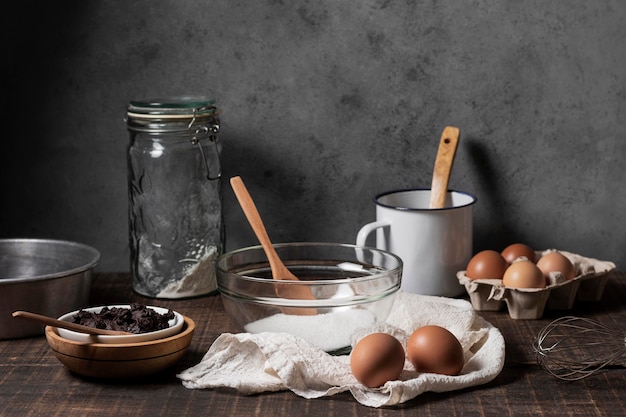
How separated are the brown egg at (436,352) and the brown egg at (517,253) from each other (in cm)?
38

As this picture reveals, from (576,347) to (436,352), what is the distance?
251 mm

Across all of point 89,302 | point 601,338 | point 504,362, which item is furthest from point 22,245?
point 601,338

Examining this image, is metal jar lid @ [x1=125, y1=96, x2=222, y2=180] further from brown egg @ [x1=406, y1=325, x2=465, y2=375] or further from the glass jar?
brown egg @ [x1=406, y1=325, x2=465, y2=375]

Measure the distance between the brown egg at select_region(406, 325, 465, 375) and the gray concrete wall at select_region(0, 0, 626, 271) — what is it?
520 mm

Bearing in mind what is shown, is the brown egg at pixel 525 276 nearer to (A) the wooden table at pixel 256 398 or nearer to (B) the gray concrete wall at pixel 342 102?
(A) the wooden table at pixel 256 398

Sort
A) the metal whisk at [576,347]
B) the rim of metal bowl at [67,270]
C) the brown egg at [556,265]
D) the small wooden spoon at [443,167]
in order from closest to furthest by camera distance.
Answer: the metal whisk at [576,347]
the rim of metal bowl at [67,270]
the brown egg at [556,265]
the small wooden spoon at [443,167]

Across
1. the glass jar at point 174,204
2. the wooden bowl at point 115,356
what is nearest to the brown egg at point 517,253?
the glass jar at point 174,204

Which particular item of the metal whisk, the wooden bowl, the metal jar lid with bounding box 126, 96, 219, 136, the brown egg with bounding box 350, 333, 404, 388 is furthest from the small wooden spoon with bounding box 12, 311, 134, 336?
the metal whisk

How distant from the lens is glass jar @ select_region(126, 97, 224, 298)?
1448 millimetres

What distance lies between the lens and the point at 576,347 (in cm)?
122

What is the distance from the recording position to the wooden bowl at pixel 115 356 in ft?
3.52

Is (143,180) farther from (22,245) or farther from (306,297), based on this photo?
(306,297)

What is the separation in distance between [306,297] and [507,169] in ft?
1.80

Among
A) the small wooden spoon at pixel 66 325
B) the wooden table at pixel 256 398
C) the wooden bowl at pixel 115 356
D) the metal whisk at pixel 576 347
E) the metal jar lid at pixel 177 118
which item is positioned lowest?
the wooden table at pixel 256 398
